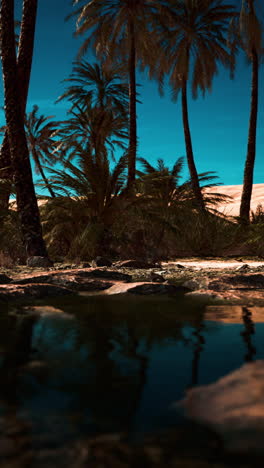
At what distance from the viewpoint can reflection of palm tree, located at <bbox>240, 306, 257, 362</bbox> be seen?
2.37 m

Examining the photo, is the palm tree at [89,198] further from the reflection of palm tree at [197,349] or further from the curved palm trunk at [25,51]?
the reflection of palm tree at [197,349]

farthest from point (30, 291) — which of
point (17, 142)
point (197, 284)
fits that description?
point (17, 142)

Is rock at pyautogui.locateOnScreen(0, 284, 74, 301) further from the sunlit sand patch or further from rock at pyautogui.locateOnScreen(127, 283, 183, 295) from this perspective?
the sunlit sand patch

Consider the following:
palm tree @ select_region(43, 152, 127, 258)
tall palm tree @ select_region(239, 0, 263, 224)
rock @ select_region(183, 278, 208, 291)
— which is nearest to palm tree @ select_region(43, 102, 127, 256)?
palm tree @ select_region(43, 152, 127, 258)

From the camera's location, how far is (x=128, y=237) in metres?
9.12

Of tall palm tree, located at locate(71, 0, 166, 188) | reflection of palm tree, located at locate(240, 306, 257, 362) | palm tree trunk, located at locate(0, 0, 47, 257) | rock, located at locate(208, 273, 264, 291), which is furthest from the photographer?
tall palm tree, located at locate(71, 0, 166, 188)

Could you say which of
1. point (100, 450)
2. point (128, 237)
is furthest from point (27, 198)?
point (100, 450)

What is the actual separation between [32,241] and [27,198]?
0.94 meters

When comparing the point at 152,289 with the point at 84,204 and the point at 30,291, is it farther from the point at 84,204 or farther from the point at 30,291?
Result: the point at 84,204

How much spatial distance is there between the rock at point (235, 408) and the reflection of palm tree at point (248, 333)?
0.31 metres

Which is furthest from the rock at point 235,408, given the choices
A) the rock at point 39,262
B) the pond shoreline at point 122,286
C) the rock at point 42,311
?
the rock at point 39,262

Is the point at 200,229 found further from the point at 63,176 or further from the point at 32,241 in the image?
the point at 32,241

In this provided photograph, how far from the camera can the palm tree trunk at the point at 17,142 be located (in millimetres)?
8258

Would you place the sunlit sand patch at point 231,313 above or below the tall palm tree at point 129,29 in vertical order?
below
